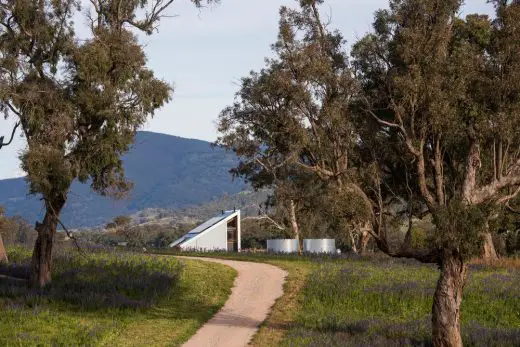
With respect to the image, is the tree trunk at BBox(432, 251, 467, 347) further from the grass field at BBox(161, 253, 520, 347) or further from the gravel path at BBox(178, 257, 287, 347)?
the gravel path at BBox(178, 257, 287, 347)

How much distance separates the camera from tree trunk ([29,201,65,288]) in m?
25.6

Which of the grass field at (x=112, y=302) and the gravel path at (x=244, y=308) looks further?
the gravel path at (x=244, y=308)

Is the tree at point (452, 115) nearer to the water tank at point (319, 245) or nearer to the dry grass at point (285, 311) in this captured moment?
the dry grass at point (285, 311)

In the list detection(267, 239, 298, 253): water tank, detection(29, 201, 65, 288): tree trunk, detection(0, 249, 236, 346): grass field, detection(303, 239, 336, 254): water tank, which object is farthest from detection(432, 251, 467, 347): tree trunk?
detection(303, 239, 336, 254): water tank

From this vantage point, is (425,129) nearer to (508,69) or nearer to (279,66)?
(508,69)

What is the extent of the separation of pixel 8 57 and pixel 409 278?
60.3 feet

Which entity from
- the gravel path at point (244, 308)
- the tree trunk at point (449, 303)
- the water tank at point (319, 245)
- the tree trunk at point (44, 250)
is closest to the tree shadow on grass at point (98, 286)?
the tree trunk at point (44, 250)

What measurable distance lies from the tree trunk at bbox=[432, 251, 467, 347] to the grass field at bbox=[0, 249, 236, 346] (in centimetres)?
714

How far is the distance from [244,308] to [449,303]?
928 centimetres

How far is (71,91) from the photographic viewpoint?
25.1 metres

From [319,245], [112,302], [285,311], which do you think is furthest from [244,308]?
[319,245]

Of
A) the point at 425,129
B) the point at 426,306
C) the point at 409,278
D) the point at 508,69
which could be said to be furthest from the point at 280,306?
the point at 508,69

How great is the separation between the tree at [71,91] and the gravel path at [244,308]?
6867mm

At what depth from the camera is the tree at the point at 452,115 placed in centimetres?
1718
